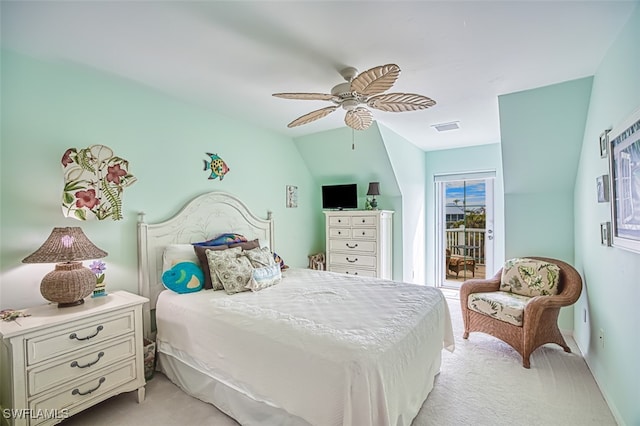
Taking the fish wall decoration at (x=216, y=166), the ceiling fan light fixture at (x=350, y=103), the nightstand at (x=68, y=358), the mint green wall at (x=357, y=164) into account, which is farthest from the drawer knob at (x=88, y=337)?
the mint green wall at (x=357, y=164)

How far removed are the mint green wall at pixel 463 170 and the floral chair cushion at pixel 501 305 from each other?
1864 mm

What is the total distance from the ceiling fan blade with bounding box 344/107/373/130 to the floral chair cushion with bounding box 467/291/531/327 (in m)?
2.10

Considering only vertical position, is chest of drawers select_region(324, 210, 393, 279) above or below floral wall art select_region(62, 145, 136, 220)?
below

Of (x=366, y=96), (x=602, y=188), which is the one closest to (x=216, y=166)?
(x=366, y=96)

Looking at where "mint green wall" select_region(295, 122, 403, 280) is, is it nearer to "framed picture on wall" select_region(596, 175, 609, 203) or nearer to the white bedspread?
the white bedspread

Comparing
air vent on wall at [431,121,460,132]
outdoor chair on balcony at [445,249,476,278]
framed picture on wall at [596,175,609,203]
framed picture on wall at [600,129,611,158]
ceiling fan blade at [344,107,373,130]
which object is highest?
air vent on wall at [431,121,460,132]

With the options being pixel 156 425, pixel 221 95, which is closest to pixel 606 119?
pixel 221 95

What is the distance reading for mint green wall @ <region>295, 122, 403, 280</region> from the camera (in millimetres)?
3916

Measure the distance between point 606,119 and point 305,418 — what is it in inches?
112

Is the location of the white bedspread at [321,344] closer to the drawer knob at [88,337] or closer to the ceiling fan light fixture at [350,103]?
the drawer knob at [88,337]

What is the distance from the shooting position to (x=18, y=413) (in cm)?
160

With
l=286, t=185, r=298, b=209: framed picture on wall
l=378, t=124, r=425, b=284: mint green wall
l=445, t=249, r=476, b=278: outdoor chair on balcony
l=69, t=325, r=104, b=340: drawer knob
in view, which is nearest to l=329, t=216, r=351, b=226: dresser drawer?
l=286, t=185, r=298, b=209: framed picture on wall

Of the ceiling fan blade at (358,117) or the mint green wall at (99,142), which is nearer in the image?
the mint green wall at (99,142)

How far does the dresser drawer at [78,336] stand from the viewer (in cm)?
168
